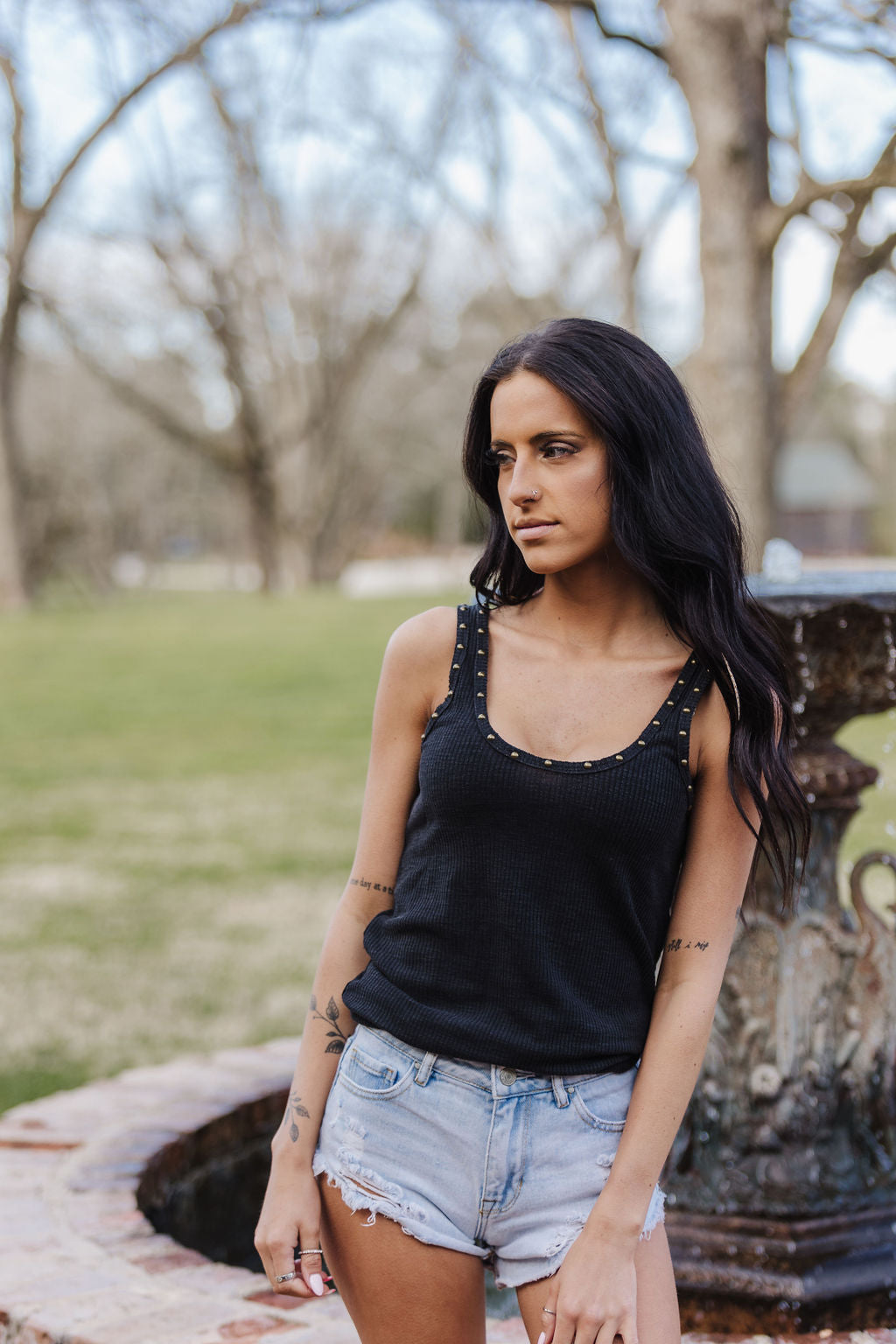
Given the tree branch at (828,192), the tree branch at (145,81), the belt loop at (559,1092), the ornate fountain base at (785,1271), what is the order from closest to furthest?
the belt loop at (559,1092)
the ornate fountain base at (785,1271)
the tree branch at (828,192)
the tree branch at (145,81)

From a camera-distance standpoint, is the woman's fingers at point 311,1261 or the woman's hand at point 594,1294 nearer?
the woman's hand at point 594,1294

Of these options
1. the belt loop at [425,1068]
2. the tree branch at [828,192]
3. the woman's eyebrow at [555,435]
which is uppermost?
the tree branch at [828,192]

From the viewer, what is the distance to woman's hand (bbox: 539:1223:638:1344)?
1582mm

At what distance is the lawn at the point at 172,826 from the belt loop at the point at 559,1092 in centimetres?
332

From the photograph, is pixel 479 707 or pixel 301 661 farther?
pixel 301 661

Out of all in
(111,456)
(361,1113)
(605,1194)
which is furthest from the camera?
(111,456)

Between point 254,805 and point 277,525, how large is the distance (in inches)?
784

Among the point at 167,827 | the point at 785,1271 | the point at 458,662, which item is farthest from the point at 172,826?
the point at 458,662

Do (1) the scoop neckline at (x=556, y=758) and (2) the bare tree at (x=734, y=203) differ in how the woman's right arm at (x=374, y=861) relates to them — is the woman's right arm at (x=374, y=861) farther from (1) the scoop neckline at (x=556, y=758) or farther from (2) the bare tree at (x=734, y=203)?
(2) the bare tree at (x=734, y=203)

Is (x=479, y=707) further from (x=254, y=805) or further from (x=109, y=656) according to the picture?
(x=109, y=656)

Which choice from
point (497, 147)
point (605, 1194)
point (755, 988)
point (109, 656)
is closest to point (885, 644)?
point (755, 988)

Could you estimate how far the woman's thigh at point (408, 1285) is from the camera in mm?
1709

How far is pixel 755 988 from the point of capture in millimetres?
3107

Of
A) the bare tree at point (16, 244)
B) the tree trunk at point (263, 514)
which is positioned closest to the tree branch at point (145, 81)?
the bare tree at point (16, 244)
